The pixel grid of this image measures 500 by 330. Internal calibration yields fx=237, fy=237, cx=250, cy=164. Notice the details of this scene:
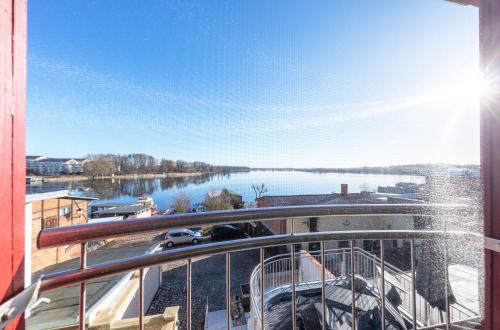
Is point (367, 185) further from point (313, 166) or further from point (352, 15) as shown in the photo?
point (352, 15)

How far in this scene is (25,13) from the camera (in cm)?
71

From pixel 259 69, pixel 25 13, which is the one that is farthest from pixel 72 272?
pixel 259 69

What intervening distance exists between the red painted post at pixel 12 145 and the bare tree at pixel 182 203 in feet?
2.10

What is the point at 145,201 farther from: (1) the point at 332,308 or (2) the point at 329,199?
(1) the point at 332,308

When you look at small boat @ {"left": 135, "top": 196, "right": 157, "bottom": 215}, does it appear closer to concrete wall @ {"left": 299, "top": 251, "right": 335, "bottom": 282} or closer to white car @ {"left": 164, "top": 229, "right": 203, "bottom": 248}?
white car @ {"left": 164, "top": 229, "right": 203, "bottom": 248}

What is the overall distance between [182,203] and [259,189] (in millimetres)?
509

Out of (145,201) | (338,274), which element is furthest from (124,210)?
(338,274)

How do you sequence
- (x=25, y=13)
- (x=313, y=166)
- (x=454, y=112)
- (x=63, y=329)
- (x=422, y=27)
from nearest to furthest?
(x=25, y=13) → (x=63, y=329) → (x=454, y=112) → (x=422, y=27) → (x=313, y=166)

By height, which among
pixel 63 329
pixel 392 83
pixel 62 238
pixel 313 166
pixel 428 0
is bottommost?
pixel 63 329

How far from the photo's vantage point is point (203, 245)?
40.7 inches

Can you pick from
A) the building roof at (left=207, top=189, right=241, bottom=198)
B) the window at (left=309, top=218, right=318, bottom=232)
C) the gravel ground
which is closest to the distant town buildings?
the building roof at (left=207, top=189, right=241, bottom=198)

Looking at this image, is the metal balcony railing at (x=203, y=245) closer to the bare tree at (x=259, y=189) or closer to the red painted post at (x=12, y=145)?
the red painted post at (x=12, y=145)

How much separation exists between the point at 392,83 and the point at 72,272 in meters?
2.29

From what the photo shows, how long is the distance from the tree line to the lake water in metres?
0.05
